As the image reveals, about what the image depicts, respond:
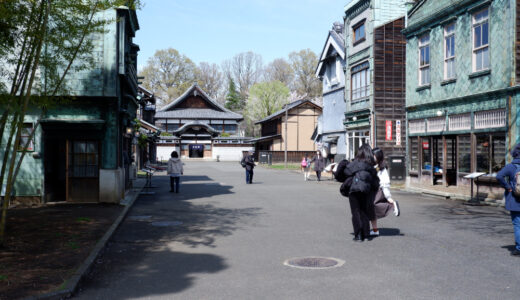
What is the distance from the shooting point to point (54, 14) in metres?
9.46

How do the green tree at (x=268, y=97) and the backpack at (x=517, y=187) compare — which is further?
the green tree at (x=268, y=97)

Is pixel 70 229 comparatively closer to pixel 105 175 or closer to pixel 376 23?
pixel 105 175

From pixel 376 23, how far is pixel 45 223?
2185 cm

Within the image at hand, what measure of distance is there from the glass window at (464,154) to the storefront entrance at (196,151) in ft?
177

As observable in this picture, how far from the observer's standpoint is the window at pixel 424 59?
66.7 ft

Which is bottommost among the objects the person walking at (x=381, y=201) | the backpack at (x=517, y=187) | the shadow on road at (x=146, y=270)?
the shadow on road at (x=146, y=270)

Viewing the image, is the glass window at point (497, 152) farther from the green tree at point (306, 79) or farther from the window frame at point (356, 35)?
the green tree at point (306, 79)

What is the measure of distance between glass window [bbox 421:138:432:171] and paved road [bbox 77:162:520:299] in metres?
6.98

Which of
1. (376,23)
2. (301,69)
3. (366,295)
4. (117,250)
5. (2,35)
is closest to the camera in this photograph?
(366,295)

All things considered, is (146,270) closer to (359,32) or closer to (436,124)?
(436,124)

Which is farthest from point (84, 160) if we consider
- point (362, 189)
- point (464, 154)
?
point (464, 154)

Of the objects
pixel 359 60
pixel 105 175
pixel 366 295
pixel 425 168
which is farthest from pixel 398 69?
pixel 366 295

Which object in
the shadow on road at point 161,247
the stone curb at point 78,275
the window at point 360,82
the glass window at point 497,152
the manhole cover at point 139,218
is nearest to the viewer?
the stone curb at point 78,275

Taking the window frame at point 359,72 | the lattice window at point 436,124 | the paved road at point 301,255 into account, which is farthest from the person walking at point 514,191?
the window frame at point 359,72
